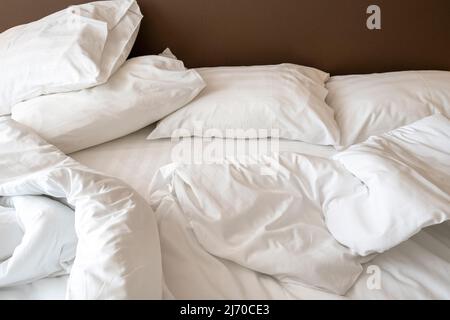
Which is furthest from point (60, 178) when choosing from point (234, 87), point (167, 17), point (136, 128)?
point (167, 17)

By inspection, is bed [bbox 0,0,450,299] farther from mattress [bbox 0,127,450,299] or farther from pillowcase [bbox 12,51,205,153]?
mattress [bbox 0,127,450,299]

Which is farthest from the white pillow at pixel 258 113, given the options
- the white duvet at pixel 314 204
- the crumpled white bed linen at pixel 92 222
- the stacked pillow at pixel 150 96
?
the crumpled white bed linen at pixel 92 222

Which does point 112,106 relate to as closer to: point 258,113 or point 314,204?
point 258,113

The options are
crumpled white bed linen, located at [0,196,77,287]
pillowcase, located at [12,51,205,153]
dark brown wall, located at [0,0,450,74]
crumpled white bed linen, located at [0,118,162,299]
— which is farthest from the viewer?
dark brown wall, located at [0,0,450,74]

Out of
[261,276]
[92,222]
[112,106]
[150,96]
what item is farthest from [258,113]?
[92,222]

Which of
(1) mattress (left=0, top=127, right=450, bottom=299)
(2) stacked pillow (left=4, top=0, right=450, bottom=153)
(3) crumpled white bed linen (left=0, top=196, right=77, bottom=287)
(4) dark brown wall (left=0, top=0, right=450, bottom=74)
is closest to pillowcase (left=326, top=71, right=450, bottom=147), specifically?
(2) stacked pillow (left=4, top=0, right=450, bottom=153)

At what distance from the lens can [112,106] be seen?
1339 mm

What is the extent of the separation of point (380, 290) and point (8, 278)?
0.78m

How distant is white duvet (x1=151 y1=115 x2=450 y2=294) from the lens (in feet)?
2.98

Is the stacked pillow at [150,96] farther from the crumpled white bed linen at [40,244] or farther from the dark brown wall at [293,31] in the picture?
the crumpled white bed linen at [40,244]

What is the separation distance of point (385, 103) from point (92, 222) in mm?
1044

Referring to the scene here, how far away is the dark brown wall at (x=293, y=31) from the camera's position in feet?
5.49

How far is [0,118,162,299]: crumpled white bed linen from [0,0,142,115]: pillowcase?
0.28 m
